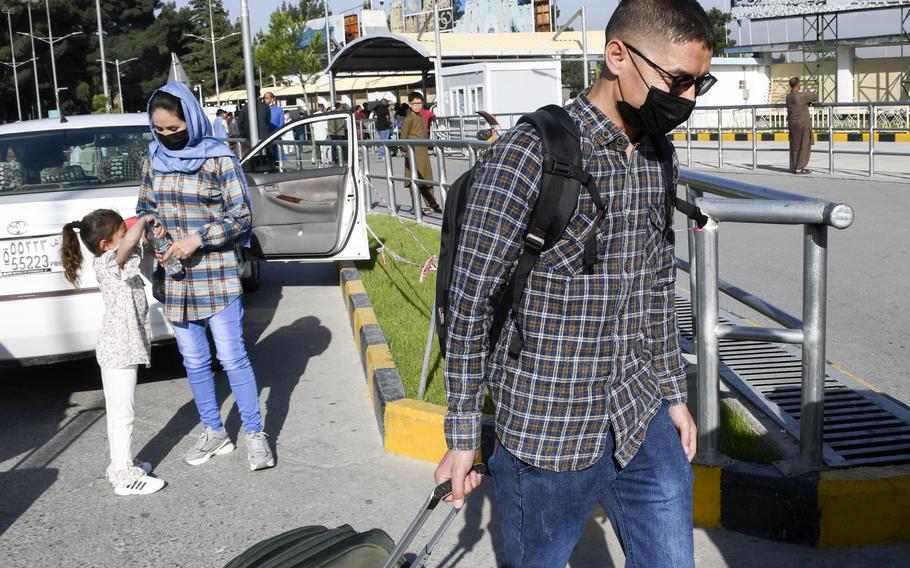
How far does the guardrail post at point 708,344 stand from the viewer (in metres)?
4.05

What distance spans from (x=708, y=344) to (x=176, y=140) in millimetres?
2706

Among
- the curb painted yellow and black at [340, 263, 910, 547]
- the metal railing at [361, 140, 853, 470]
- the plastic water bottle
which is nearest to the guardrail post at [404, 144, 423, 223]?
the plastic water bottle

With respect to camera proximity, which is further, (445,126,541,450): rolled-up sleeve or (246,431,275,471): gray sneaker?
(246,431,275,471): gray sneaker

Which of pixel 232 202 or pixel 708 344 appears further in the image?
pixel 232 202

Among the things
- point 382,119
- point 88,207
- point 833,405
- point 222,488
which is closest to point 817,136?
point 382,119

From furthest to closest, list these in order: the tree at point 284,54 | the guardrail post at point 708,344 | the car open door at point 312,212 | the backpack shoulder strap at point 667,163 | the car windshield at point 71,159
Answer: the tree at point 284,54, the car open door at point 312,212, the car windshield at point 71,159, the guardrail post at point 708,344, the backpack shoulder strap at point 667,163

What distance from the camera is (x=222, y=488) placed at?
4.94m

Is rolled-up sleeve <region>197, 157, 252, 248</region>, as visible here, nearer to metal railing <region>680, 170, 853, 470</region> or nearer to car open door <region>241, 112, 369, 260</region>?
metal railing <region>680, 170, 853, 470</region>

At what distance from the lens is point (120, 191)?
658 cm

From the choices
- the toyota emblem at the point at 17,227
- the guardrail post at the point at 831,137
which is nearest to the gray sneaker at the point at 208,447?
the toyota emblem at the point at 17,227

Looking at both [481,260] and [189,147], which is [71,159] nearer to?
[189,147]

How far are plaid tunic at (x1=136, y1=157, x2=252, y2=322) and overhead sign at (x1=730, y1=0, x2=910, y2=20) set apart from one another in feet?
132

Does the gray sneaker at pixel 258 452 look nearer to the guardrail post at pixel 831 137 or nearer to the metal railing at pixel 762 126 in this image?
the guardrail post at pixel 831 137

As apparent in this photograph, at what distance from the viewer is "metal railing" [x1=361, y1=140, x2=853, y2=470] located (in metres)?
3.69
